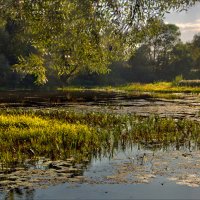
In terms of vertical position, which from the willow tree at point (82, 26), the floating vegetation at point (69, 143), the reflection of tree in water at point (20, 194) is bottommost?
the reflection of tree in water at point (20, 194)

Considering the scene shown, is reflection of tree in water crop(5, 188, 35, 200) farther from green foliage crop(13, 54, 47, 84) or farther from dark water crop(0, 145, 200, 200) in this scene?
green foliage crop(13, 54, 47, 84)

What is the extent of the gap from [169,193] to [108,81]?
236ft

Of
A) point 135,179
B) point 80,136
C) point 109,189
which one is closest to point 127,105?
point 80,136

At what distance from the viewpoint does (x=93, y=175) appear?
10758 millimetres

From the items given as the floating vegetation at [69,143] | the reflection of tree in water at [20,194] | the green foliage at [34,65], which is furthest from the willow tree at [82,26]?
the reflection of tree in water at [20,194]

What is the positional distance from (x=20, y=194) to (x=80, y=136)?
5.68 meters

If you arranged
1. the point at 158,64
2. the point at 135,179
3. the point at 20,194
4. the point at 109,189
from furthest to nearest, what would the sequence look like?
1. the point at 158,64
2. the point at 135,179
3. the point at 109,189
4. the point at 20,194

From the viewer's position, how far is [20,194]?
9.12 m

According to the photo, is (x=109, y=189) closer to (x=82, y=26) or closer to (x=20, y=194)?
(x=20, y=194)

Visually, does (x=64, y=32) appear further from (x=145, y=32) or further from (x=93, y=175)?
(x=93, y=175)

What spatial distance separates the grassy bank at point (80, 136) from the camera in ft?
43.3

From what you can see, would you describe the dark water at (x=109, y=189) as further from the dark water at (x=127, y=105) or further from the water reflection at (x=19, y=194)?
the dark water at (x=127, y=105)

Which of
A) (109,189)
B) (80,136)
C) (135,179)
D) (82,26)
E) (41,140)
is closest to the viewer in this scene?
(109,189)

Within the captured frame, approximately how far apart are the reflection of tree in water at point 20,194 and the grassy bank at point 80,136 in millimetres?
2622
